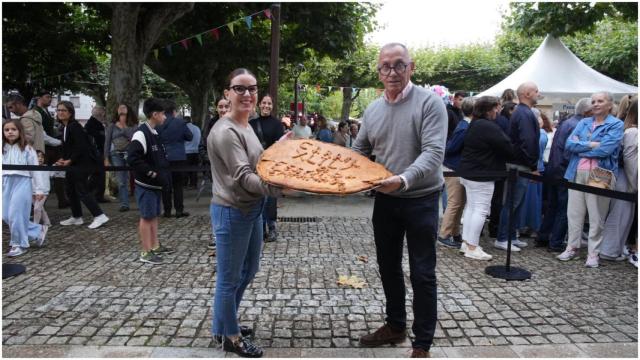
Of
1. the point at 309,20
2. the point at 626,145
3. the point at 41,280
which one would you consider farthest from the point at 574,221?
the point at 309,20

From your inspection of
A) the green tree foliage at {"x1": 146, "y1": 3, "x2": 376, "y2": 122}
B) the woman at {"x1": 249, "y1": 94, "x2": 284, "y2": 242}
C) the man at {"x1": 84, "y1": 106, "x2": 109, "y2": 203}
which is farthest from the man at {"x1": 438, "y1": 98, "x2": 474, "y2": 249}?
the green tree foliage at {"x1": 146, "y1": 3, "x2": 376, "y2": 122}

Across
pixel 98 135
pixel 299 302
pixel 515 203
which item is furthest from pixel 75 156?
pixel 515 203

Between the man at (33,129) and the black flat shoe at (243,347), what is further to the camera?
the man at (33,129)

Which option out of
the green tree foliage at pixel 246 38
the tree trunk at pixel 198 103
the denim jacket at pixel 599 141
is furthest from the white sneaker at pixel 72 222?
the tree trunk at pixel 198 103

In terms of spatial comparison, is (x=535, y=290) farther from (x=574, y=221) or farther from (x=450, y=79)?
(x=450, y=79)

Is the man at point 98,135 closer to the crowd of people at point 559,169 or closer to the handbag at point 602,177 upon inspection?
the crowd of people at point 559,169

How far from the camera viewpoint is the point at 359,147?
10.4ft

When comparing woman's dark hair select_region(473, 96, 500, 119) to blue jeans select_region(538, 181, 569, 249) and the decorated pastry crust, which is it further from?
the decorated pastry crust

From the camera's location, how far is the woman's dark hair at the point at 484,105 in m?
5.48

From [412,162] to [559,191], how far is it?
171 inches

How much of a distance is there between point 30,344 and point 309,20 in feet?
39.7

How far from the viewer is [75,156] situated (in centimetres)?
701

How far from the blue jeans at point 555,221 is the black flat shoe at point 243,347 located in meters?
4.55

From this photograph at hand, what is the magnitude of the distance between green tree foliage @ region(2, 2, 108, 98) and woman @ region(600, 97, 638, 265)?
14.2 metres
